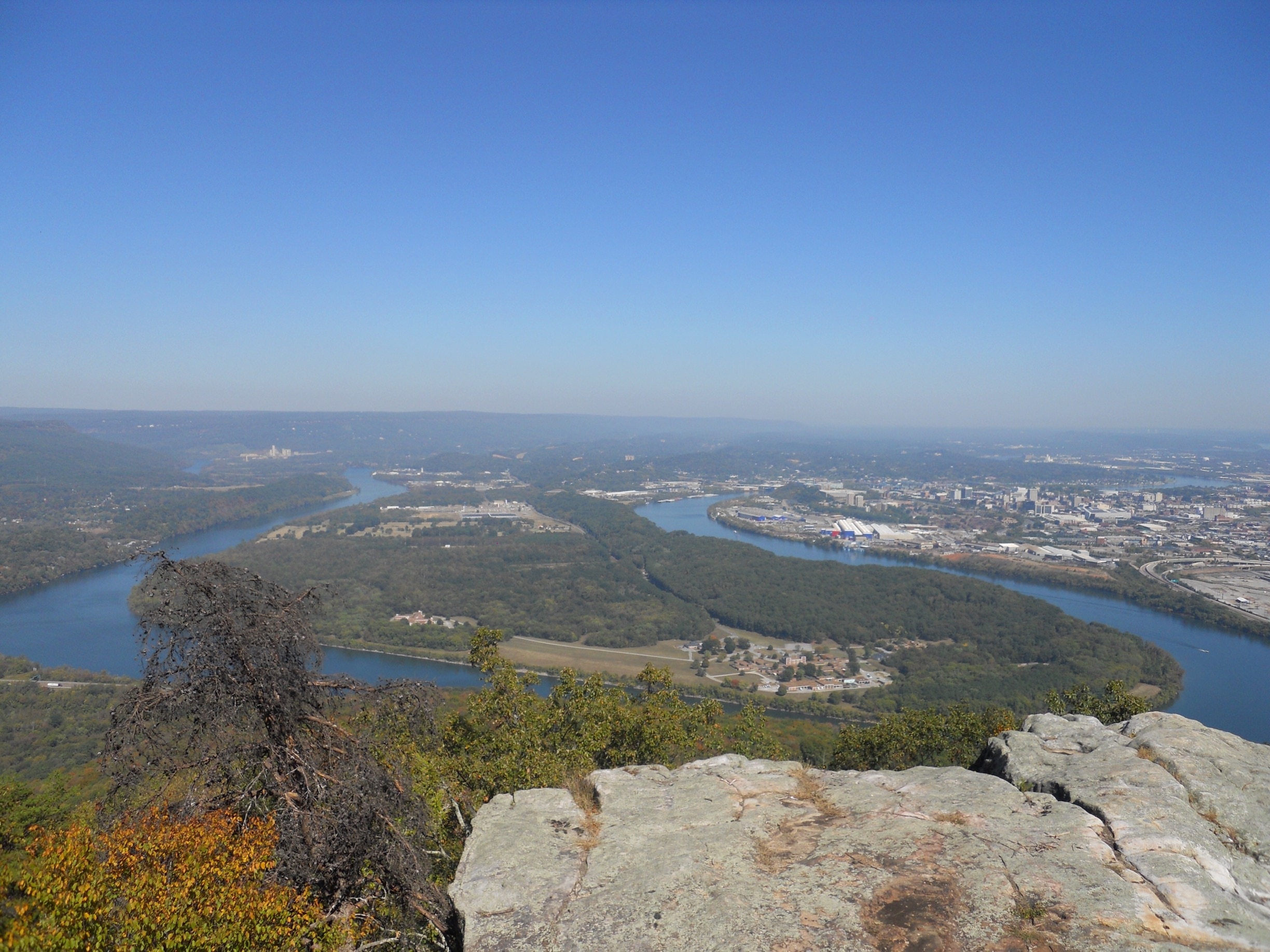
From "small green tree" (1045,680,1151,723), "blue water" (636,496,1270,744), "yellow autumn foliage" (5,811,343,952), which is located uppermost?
"yellow autumn foliage" (5,811,343,952)

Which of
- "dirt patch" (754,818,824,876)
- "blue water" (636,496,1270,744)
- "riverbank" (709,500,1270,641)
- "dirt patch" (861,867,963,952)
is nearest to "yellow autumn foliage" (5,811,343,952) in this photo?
"dirt patch" (754,818,824,876)

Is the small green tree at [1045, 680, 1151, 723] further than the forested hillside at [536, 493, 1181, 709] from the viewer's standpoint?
No

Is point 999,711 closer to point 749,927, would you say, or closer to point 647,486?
point 749,927

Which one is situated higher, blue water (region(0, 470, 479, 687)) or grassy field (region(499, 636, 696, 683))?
blue water (region(0, 470, 479, 687))

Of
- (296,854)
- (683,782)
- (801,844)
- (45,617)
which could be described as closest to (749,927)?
(801,844)

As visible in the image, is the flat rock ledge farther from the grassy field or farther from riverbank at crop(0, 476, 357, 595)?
riverbank at crop(0, 476, 357, 595)

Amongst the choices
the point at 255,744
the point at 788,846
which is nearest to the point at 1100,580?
the point at 788,846

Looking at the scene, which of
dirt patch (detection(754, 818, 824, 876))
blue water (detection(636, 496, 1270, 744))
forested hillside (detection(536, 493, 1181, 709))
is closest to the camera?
dirt patch (detection(754, 818, 824, 876))

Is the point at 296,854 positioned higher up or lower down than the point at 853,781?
higher up
